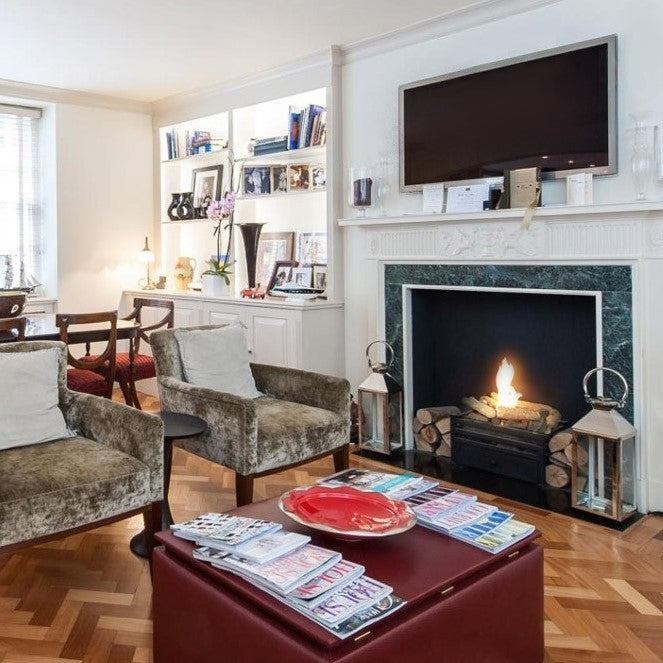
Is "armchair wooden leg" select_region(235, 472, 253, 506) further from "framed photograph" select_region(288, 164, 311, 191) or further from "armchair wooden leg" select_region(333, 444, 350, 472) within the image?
"framed photograph" select_region(288, 164, 311, 191)

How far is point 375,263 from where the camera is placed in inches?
164

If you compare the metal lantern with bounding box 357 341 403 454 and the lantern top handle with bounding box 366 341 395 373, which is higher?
the lantern top handle with bounding box 366 341 395 373

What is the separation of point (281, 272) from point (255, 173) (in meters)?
0.75

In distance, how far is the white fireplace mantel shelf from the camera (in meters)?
2.92

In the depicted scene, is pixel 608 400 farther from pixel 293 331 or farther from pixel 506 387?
pixel 293 331

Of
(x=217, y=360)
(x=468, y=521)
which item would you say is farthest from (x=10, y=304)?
(x=468, y=521)

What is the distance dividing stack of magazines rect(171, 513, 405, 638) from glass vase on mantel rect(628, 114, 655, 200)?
2.20m

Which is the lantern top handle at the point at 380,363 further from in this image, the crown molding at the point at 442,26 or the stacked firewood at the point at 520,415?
the crown molding at the point at 442,26

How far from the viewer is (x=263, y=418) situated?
117 inches

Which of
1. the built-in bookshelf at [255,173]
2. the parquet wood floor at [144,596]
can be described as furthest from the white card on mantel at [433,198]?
the parquet wood floor at [144,596]

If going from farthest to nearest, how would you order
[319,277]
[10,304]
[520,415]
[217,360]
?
1. [319,277]
2. [10,304]
3. [520,415]
4. [217,360]

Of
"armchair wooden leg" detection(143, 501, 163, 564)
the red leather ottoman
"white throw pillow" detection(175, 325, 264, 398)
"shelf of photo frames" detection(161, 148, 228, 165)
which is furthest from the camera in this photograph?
"shelf of photo frames" detection(161, 148, 228, 165)

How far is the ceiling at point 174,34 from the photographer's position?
356 cm

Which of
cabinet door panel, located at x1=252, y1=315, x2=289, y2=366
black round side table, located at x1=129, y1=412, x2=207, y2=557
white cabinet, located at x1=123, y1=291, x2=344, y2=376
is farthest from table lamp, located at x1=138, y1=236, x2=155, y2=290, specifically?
black round side table, located at x1=129, y1=412, x2=207, y2=557
